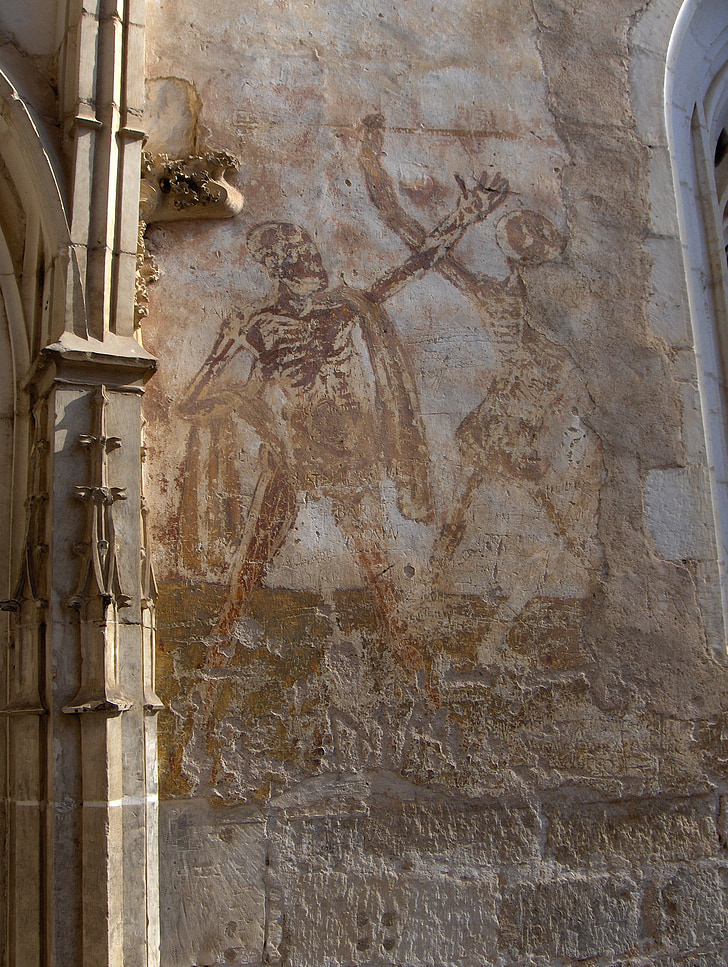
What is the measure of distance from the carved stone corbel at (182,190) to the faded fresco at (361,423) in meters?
0.07

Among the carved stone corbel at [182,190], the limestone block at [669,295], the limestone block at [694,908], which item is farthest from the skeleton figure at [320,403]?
the limestone block at [694,908]

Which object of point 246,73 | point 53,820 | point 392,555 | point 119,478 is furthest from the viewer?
point 246,73

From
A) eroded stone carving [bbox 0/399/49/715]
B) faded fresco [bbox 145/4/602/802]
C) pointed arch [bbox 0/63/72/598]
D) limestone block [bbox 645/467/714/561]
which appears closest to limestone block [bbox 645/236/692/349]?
faded fresco [bbox 145/4/602/802]

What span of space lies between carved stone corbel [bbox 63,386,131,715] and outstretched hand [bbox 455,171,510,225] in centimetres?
187

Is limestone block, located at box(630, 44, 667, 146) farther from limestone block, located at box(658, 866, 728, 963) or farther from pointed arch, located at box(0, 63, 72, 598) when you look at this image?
limestone block, located at box(658, 866, 728, 963)

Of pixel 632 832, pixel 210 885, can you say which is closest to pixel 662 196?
pixel 632 832

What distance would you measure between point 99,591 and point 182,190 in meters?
1.59

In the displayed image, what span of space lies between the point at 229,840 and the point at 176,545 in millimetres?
1012

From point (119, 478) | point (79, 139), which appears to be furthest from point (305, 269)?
point (119, 478)

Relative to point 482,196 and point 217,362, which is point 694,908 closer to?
point 217,362

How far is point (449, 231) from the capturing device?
4.12 metres

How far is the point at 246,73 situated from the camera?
4012 millimetres

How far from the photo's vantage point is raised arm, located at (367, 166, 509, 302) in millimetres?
3988

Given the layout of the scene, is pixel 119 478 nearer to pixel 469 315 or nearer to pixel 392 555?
pixel 392 555
